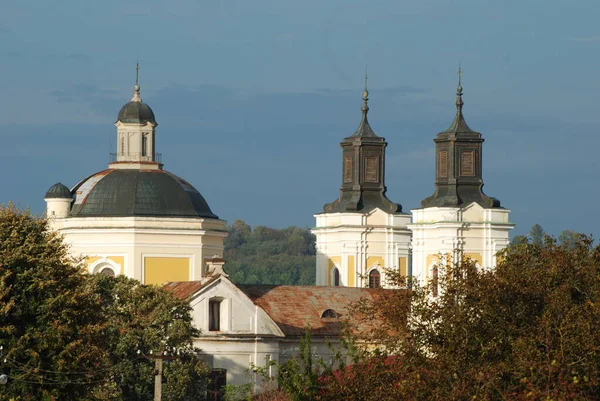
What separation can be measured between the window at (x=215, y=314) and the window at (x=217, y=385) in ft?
6.02

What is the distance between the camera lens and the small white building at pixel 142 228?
98.2 m

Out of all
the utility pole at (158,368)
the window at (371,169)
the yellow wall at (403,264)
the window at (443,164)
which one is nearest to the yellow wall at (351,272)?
the yellow wall at (403,264)

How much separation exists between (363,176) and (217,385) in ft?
112

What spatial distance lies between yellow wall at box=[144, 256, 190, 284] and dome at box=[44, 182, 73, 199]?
5.40 meters

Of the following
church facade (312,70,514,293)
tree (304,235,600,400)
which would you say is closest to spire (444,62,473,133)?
church facade (312,70,514,293)

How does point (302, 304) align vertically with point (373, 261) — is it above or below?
below

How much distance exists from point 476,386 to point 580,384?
2.58 metres

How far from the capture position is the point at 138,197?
98750 millimetres

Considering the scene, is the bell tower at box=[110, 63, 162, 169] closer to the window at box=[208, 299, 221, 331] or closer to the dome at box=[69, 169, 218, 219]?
the dome at box=[69, 169, 218, 219]

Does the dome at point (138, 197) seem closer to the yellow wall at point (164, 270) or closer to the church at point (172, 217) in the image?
the church at point (172, 217)

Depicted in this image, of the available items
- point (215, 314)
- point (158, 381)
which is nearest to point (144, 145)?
point (215, 314)

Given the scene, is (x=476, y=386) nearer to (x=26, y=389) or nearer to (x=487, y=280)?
(x=487, y=280)

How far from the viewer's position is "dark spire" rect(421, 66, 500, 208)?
Answer: 99.9 m

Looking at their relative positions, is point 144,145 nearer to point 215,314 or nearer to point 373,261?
point 373,261
